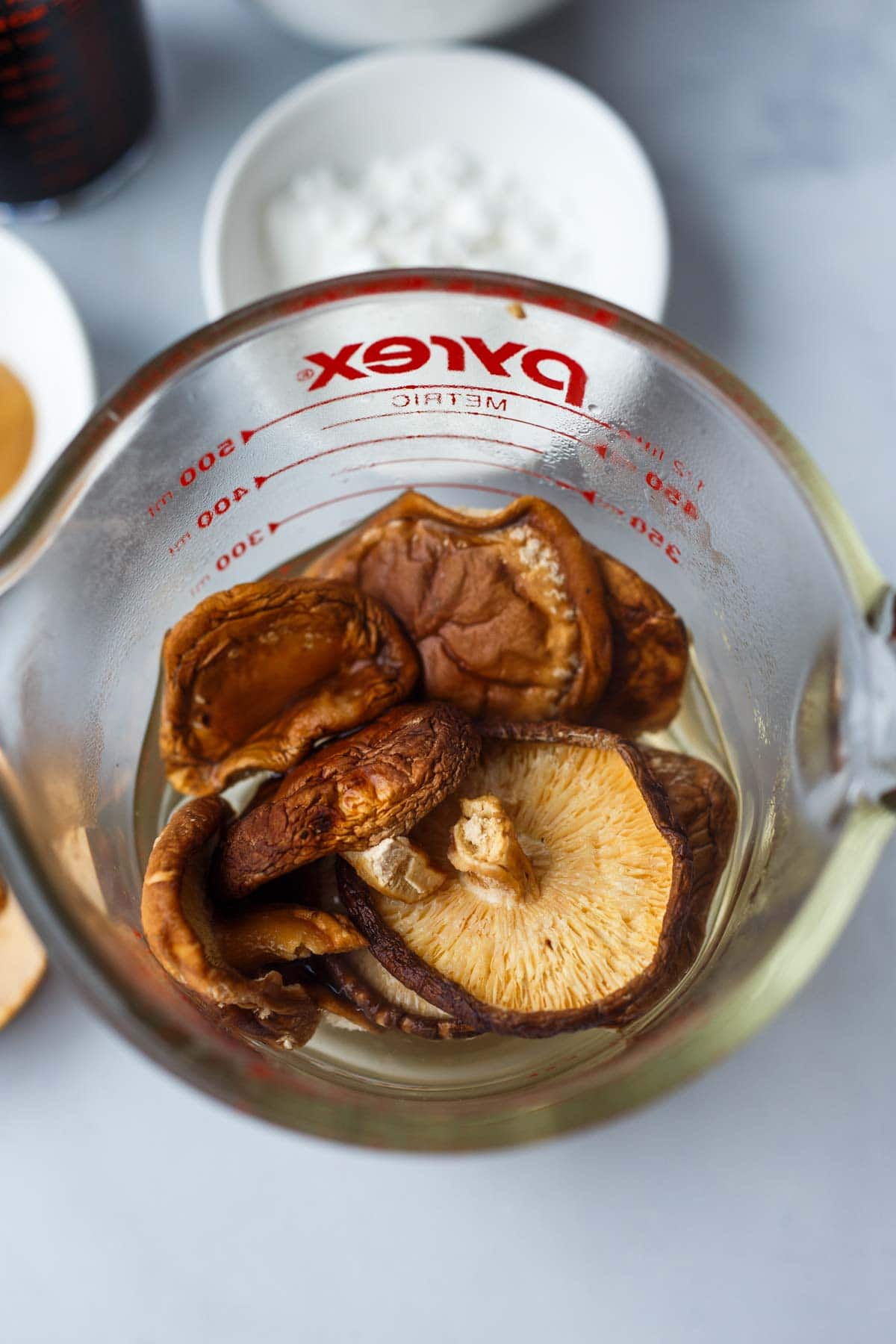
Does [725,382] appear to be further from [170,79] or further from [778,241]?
[170,79]

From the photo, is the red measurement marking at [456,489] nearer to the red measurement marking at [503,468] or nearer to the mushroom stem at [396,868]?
the red measurement marking at [503,468]

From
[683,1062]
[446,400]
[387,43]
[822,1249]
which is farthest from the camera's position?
[387,43]

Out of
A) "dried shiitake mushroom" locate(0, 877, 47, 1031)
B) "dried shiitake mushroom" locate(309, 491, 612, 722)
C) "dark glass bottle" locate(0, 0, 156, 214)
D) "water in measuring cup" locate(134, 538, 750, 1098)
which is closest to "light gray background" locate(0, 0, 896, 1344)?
"dried shiitake mushroom" locate(0, 877, 47, 1031)

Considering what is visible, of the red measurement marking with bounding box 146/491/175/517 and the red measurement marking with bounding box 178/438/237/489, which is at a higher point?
the red measurement marking with bounding box 178/438/237/489

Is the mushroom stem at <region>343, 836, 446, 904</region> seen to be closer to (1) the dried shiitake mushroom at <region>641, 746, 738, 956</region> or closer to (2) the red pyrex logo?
(1) the dried shiitake mushroom at <region>641, 746, 738, 956</region>

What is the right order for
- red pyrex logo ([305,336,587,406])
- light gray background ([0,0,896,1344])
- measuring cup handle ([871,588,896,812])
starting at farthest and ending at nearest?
1. light gray background ([0,0,896,1344])
2. red pyrex logo ([305,336,587,406])
3. measuring cup handle ([871,588,896,812])

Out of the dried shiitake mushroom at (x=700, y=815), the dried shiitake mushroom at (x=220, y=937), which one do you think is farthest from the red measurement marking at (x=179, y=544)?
the dried shiitake mushroom at (x=700, y=815)

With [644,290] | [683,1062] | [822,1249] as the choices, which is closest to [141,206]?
[644,290]
